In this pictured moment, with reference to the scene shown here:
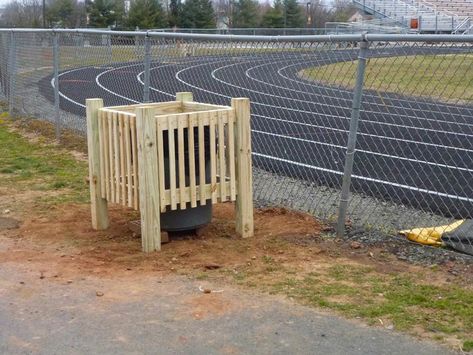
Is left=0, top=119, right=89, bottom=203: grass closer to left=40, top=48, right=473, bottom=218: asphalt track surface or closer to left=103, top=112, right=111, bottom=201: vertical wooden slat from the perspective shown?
left=103, top=112, right=111, bottom=201: vertical wooden slat

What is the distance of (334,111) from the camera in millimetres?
17250

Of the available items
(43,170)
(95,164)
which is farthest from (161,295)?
(43,170)

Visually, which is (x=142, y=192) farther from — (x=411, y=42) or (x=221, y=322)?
(x=411, y=42)

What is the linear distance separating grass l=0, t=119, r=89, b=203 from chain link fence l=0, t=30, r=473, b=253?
2.87 ft

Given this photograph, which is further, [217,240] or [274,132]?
[274,132]

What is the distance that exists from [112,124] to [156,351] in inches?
106

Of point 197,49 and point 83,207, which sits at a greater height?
point 197,49

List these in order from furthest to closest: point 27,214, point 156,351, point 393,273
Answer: point 27,214, point 393,273, point 156,351

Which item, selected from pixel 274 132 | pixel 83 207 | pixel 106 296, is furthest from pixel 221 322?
pixel 274 132

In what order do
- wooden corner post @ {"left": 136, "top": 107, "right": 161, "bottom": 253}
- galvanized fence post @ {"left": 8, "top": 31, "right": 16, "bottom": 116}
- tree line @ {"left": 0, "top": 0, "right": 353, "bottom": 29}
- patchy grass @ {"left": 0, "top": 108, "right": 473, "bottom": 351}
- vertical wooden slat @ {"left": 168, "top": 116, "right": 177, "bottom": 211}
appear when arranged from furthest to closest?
1. tree line @ {"left": 0, "top": 0, "right": 353, "bottom": 29}
2. galvanized fence post @ {"left": 8, "top": 31, "right": 16, "bottom": 116}
3. vertical wooden slat @ {"left": 168, "top": 116, "right": 177, "bottom": 211}
4. wooden corner post @ {"left": 136, "top": 107, "right": 161, "bottom": 253}
5. patchy grass @ {"left": 0, "top": 108, "right": 473, "bottom": 351}

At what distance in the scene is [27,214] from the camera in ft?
25.3

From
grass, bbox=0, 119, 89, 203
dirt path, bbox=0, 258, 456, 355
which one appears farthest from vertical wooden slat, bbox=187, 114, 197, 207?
grass, bbox=0, 119, 89, 203

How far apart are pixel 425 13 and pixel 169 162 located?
53386 millimetres

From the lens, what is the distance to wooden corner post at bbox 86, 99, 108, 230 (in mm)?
6676
